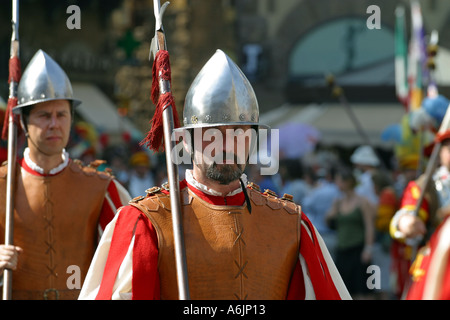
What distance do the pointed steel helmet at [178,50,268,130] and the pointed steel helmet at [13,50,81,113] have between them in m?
1.76

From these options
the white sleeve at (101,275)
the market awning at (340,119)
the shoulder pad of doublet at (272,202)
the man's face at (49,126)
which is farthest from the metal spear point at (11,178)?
the market awning at (340,119)

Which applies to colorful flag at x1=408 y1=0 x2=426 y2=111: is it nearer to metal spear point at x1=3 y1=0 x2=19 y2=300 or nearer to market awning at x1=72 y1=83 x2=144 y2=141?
metal spear point at x1=3 y1=0 x2=19 y2=300

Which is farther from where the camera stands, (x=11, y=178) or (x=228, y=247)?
(x=11, y=178)

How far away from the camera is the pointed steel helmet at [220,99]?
3594mm

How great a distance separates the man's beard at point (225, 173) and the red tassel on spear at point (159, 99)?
10.8 inches

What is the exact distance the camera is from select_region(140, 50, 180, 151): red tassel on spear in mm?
3729

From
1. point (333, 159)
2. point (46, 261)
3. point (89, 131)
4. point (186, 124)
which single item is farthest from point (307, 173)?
point (186, 124)

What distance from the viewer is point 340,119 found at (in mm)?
19266

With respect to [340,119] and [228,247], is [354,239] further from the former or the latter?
[340,119]

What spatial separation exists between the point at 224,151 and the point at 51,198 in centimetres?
186

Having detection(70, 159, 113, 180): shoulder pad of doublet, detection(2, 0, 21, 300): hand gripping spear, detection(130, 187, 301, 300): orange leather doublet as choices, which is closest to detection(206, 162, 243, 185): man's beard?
detection(130, 187, 301, 300): orange leather doublet

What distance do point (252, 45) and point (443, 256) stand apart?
1906 centimetres

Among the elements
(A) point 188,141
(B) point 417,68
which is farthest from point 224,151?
(B) point 417,68
